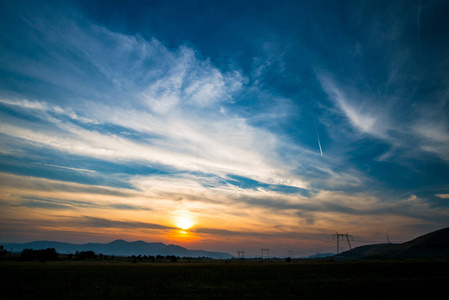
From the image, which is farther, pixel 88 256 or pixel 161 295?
pixel 88 256

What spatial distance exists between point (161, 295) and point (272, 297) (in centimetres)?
1165

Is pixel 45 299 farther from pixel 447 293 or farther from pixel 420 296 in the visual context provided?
pixel 447 293

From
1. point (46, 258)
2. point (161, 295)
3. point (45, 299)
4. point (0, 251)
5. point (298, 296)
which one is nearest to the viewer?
point (45, 299)

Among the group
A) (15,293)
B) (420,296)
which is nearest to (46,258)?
(15,293)

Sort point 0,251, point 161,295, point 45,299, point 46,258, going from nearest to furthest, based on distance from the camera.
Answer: point 45,299
point 161,295
point 46,258
point 0,251

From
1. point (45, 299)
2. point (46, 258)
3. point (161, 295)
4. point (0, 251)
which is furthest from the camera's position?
point (0, 251)

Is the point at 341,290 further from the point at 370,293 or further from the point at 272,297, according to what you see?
the point at 272,297

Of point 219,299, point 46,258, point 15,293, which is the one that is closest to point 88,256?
point 46,258

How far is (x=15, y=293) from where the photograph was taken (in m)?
26.7

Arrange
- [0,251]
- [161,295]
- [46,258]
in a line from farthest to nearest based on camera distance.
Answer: [0,251]
[46,258]
[161,295]

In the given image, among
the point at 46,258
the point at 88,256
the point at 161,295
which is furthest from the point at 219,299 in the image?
the point at 88,256

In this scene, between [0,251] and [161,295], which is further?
[0,251]

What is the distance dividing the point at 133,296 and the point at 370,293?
24683 millimetres

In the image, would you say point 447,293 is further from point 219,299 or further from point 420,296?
point 219,299
